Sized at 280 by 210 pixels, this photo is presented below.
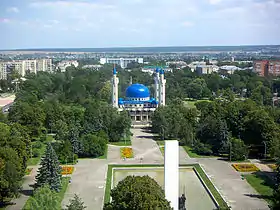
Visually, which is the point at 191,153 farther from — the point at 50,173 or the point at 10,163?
the point at 10,163

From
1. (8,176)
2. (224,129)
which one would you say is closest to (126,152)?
(224,129)

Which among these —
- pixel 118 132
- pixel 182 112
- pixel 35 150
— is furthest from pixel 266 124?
pixel 35 150

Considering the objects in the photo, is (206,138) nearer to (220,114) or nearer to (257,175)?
(220,114)

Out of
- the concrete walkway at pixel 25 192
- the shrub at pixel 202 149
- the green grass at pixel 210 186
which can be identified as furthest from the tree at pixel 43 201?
the shrub at pixel 202 149

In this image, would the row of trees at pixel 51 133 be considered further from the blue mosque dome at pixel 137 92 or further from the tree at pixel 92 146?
the blue mosque dome at pixel 137 92

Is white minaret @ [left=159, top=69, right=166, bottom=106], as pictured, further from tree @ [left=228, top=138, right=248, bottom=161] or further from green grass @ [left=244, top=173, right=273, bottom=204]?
green grass @ [left=244, top=173, right=273, bottom=204]

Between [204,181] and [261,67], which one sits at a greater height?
[261,67]
